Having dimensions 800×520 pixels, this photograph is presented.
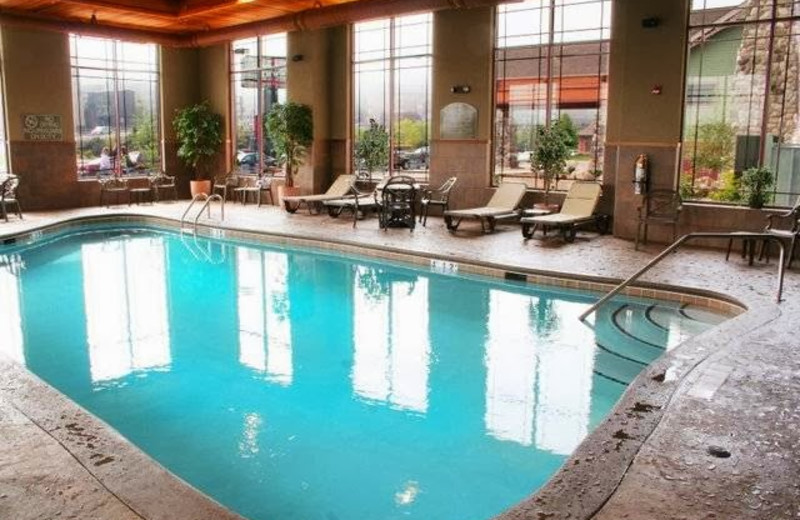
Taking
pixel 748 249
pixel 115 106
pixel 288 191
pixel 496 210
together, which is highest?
pixel 115 106

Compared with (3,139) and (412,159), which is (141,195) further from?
(412,159)

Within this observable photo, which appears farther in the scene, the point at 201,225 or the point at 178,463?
the point at 201,225

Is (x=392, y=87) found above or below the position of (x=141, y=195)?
above

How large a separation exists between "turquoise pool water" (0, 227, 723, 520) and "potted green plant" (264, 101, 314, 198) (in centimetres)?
464

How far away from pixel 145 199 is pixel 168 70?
275 centimetres

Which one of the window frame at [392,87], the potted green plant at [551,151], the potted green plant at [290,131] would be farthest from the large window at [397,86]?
the potted green plant at [551,151]

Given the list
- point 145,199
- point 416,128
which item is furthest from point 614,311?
point 145,199

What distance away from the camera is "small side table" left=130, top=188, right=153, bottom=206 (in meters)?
14.7

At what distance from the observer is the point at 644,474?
2.92 metres

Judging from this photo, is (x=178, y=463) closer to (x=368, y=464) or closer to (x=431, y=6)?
(x=368, y=464)

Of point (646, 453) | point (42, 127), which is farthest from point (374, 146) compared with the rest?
point (646, 453)

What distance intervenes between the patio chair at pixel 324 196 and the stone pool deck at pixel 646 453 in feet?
26.8

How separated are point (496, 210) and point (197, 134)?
23.6 ft

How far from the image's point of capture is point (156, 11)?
39.4 feet
